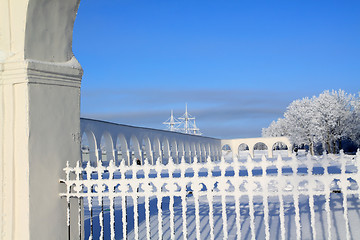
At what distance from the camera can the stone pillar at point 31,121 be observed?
15.1 feet

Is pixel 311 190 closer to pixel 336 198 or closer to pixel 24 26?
pixel 24 26

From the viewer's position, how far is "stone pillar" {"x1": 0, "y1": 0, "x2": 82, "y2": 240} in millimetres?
4605

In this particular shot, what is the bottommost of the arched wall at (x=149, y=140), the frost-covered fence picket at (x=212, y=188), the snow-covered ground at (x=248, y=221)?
the snow-covered ground at (x=248, y=221)

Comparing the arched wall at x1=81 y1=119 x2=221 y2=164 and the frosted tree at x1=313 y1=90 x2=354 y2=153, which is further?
the frosted tree at x1=313 y1=90 x2=354 y2=153

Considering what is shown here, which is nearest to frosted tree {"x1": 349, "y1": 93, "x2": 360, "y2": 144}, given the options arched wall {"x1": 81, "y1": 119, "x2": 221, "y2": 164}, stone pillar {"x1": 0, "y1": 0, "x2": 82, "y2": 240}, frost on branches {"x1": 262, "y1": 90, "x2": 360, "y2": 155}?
frost on branches {"x1": 262, "y1": 90, "x2": 360, "y2": 155}

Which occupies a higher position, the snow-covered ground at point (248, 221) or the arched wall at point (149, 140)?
the arched wall at point (149, 140)

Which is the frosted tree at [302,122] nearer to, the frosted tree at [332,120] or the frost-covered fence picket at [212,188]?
the frosted tree at [332,120]

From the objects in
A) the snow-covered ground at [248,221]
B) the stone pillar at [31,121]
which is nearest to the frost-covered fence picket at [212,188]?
the snow-covered ground at [248,221]

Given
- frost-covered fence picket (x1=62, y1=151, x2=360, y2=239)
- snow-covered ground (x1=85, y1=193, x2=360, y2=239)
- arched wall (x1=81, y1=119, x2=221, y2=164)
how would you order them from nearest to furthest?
frost-covered fence picket (x1=62, y1=151, x2=360, y2=239)
snow-covered ground (x1=85, y1=193, x2=360, y2=239)
arched wall (x1=81, y1=119, x2=221, y2=164)

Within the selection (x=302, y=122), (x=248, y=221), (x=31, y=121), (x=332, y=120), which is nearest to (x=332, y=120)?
(x=332, y=120)

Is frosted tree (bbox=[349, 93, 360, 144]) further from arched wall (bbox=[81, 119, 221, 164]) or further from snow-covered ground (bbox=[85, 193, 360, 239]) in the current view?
snow-covered ground (bbox=[85, 193, 360, 239])

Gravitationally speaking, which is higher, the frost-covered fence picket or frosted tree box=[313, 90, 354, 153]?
frosted tree box=[313, 90, 354, 153]

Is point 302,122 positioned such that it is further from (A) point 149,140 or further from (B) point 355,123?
(A) point 149,140

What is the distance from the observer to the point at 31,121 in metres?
4.64
